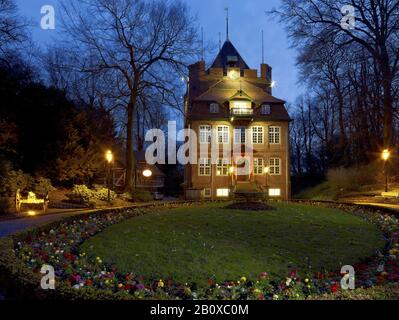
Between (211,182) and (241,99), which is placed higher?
(241,99)

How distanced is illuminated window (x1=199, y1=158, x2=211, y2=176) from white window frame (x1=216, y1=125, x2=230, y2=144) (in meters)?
2.31

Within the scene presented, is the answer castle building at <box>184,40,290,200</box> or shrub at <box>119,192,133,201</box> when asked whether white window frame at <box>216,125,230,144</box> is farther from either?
shrub at <box>119,192,133,201</box>

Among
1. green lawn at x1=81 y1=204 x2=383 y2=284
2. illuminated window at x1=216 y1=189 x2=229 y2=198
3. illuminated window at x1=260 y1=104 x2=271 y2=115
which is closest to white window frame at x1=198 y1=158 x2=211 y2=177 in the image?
illuminated window at x1=216 y1=189 x2=229 y2=198

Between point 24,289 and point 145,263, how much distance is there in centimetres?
303

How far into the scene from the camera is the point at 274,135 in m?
39.0

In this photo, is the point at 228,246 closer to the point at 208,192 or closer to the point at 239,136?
the point at 208,192

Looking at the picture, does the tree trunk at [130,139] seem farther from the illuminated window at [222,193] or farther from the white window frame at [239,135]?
the white window frame at [239,135]

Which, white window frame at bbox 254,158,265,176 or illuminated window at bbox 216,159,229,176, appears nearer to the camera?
illuminated window at bbox 216,159,229,176

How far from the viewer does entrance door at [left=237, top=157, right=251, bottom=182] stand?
3781 cm

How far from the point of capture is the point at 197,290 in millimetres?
6379
